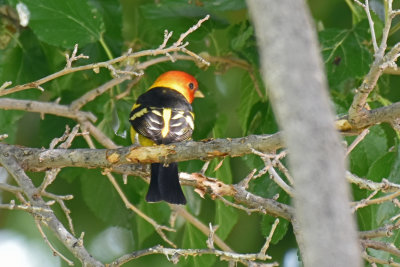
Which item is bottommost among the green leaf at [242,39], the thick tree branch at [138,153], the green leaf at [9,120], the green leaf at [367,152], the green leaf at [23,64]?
the green leaf at [367,152]

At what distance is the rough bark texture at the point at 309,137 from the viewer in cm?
71

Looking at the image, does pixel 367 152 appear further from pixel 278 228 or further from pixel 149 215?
pixel 149 215

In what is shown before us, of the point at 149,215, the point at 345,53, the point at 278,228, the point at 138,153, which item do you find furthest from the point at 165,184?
the point at 345,53

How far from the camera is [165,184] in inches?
147

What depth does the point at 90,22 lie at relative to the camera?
15.5ft

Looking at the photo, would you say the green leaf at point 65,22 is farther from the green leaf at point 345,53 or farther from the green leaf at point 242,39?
the green leaf at point 345,53

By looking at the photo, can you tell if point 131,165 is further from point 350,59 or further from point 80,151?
point 350,59

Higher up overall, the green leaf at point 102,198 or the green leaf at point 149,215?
the green leaf at point 102,198

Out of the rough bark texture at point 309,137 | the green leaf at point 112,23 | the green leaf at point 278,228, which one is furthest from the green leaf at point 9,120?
the rough bark texture at point 309,137

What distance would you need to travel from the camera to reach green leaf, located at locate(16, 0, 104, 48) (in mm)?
4621

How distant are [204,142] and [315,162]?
220 cm

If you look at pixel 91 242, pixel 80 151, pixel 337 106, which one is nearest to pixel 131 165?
pixel 80 151

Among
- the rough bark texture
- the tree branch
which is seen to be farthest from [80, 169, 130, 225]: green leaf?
the rough bark texture

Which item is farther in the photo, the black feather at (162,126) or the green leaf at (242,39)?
the green leaf at (242,39)
